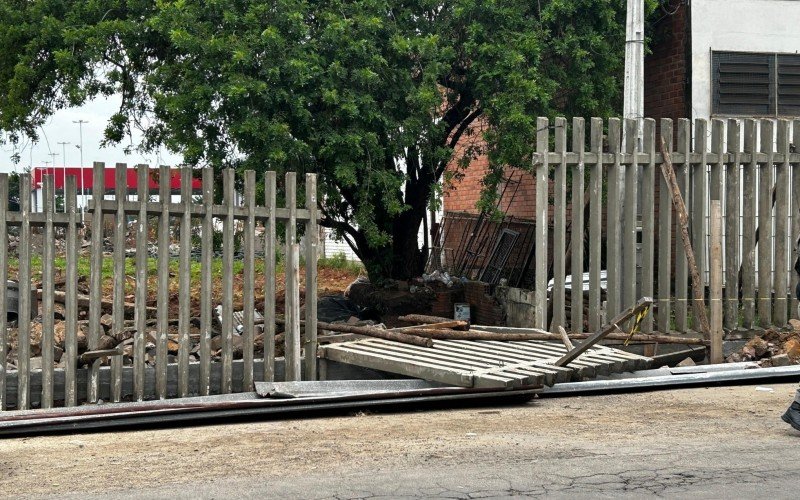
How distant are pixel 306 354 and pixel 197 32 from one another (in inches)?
204

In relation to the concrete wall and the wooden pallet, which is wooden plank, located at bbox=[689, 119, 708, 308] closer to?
the wooden pallet

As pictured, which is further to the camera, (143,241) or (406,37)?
(406,37)

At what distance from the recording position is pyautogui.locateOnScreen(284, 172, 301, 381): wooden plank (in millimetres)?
8891

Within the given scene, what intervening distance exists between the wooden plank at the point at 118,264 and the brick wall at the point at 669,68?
29.8ft

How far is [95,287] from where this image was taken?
26.7 ft

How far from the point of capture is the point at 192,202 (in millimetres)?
8484

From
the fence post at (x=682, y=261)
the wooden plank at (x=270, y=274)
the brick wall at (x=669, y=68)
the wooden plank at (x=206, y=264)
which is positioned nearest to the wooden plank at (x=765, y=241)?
the fence post at (x=682, y=261)

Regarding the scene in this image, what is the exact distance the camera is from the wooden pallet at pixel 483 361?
8156 millimetres

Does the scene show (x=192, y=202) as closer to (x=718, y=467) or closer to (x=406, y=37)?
(x=718, y=467)

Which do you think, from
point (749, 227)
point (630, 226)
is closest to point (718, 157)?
point (749, 227)

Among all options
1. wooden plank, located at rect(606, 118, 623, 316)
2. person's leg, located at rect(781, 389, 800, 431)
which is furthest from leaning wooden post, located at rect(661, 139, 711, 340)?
person's leg, located at rect(781, 389, 800, 431)

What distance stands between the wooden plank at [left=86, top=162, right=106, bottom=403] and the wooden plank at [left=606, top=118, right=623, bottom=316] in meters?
5.15

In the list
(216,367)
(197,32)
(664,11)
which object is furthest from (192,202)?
(664,11)

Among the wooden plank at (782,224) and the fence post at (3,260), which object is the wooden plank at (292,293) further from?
the wooden plank at (782,224)
